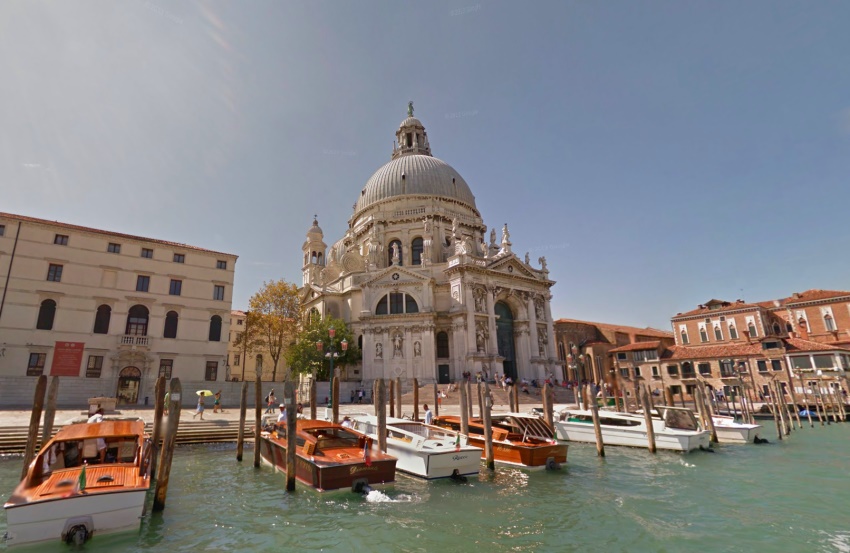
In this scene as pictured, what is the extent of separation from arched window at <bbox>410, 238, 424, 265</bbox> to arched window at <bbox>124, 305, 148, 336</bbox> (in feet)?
79.1

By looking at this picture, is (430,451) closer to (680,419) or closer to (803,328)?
(680,419)

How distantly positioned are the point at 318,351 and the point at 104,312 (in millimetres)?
13835

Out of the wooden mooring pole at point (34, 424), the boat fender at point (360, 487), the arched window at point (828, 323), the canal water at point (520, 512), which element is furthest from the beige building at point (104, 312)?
the arched window at point (828, 323)

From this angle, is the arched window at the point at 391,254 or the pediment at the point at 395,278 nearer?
the pediment at the point at 395,278

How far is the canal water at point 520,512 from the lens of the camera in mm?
7609

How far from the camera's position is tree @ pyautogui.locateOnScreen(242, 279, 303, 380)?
1390 inches

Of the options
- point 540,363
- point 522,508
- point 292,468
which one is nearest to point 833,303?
point 540,363

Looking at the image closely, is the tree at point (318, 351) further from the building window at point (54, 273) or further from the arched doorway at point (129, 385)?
the building window at point (54, 273)

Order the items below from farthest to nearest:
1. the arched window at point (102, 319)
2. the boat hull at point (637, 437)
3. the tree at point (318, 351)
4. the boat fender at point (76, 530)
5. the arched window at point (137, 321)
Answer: the tree at point (318, 351)
the arched window at point (137, 321)
the arched window at point (102, 319)
the boat hull at point (637, 437)
the boat fender at point (76, 530)

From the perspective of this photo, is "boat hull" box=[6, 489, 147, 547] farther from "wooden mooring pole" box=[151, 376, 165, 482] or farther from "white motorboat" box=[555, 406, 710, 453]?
"white motorboat" box=[555, 406, 710, 453]

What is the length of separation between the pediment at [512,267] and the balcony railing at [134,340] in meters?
25.6

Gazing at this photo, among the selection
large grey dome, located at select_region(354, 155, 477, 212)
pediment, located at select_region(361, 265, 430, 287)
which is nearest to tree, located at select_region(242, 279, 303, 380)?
pediment, located at select_region(361, 265, 430, 287)

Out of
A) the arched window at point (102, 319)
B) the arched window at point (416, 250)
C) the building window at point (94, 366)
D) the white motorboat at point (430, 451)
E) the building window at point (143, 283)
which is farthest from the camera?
the arched window at point (416, 250)

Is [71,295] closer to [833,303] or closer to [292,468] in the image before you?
[292,468]
